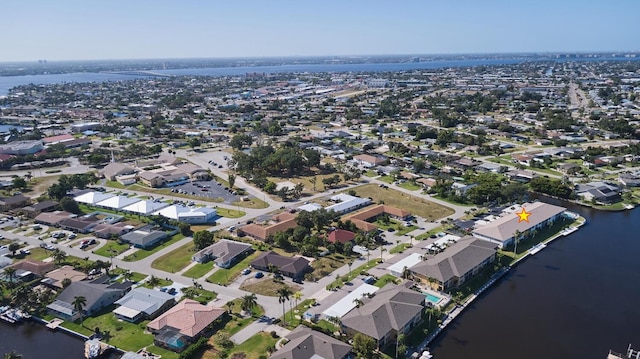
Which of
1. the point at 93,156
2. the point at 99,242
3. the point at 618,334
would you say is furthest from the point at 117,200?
the point at 618,334

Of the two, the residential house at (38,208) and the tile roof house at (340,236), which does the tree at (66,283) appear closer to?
the residential house at (38,208)

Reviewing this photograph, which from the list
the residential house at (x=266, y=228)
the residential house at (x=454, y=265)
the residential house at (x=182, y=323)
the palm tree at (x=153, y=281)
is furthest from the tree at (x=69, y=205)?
the residential house at (x=454, y=265)

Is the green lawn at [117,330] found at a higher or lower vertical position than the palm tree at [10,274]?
lower

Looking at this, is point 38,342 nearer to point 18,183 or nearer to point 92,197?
point 92,197

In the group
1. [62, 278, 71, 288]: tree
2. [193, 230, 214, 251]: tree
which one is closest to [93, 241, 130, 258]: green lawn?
[62, 278, 71, 288]: tree

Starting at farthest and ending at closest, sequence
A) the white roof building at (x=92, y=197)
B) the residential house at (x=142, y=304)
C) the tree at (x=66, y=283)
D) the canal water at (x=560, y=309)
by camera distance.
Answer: the white roof building at (x=92, y=197) < the tree at (x=66, y=283) < the residential house at (x=142, y=304) < the canal water at (x=560, y=309)
